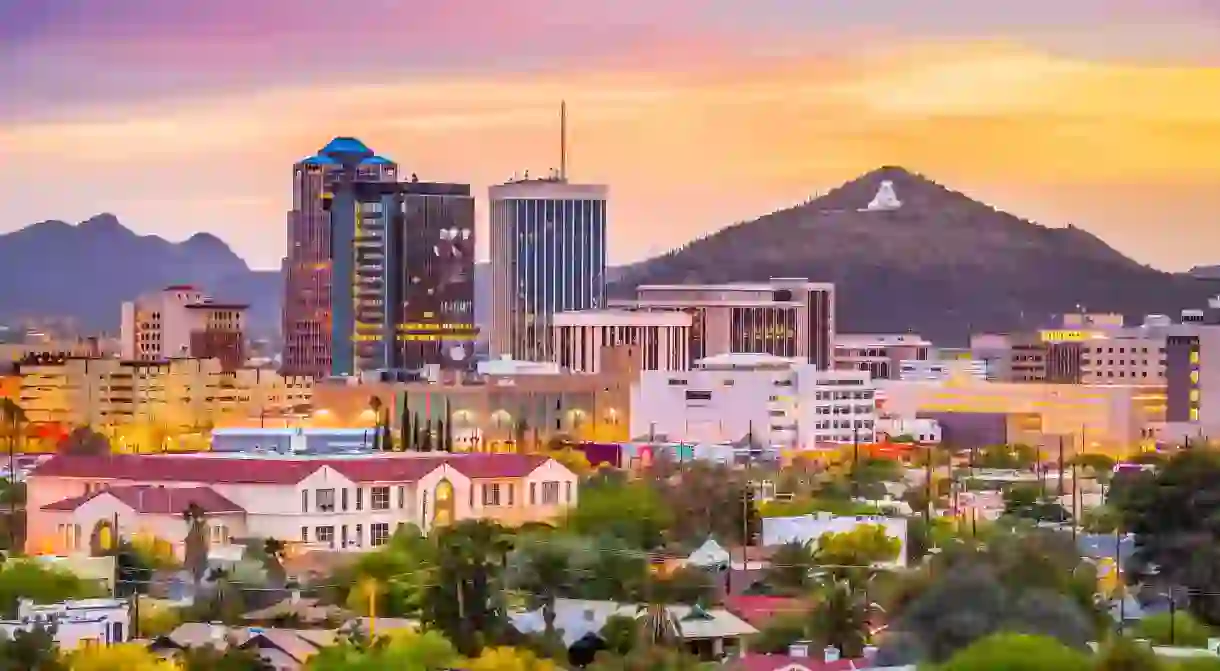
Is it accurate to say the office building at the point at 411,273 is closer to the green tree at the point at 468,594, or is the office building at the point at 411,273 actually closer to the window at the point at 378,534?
the window at the point at 378,534

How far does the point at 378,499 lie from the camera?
48438mm

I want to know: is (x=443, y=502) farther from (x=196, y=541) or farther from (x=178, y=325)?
(x=178, y=325)

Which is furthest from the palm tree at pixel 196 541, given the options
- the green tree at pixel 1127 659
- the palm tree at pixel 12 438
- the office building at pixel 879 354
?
the office building at pixel 879 354

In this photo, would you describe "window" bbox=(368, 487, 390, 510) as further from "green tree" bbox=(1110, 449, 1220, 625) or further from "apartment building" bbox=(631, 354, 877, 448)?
"apartment building" bbox=(631, 354, 877, 448)

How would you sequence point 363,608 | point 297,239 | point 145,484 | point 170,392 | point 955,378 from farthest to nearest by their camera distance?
point 297,239 → point 955,378 → point 170,392 → point 145,484 → point 363,608

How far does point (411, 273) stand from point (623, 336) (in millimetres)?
16612

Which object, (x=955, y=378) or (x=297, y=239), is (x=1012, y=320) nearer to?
(x=297, y=239)

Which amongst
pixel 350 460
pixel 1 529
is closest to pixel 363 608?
pixel 1 529

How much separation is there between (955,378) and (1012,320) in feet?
193

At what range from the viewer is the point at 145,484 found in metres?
47.9

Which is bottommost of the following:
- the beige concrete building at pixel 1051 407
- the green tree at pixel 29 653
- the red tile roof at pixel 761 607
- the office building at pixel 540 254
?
the beige concrete building at pixel 1051 407

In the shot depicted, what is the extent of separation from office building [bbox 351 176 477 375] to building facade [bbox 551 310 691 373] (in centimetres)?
1119

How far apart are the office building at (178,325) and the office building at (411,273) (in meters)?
4.22

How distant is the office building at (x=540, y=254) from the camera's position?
145 m
